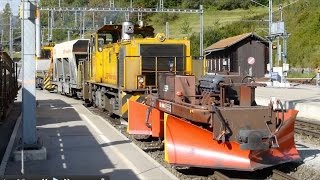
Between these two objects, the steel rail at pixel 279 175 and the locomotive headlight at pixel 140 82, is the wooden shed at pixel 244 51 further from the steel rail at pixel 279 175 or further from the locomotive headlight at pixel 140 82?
the steel rail at pixel 279 175

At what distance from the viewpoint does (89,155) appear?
428 inches

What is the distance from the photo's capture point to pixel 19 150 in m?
10.6

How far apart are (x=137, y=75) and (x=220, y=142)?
6021 mm

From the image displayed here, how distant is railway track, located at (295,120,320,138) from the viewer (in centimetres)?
1447

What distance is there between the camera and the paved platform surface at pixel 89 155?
9.26 m

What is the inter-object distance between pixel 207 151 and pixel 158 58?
6122 mm

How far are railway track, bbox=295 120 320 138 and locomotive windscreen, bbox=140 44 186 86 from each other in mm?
4018

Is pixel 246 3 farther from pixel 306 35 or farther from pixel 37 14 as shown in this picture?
pixel 37 14

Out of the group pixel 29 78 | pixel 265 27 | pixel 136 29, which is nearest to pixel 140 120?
pixel 29 78

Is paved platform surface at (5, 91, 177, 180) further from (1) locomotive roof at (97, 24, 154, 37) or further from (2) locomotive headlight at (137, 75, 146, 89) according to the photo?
(1) locomotive roof at (97, 24, 154, 37)

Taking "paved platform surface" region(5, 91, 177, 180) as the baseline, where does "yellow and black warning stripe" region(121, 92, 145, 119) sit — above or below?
above

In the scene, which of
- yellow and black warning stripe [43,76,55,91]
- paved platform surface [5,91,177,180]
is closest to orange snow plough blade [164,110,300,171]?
paved platform surface [5,91,177,180]

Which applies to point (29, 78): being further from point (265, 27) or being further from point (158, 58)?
point (265, 27)

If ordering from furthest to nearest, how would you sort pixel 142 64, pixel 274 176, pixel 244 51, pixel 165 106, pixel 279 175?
pixel 244 51
pixel 142 64
pixel 165 106
pixel 274 176
pixel 279 175
